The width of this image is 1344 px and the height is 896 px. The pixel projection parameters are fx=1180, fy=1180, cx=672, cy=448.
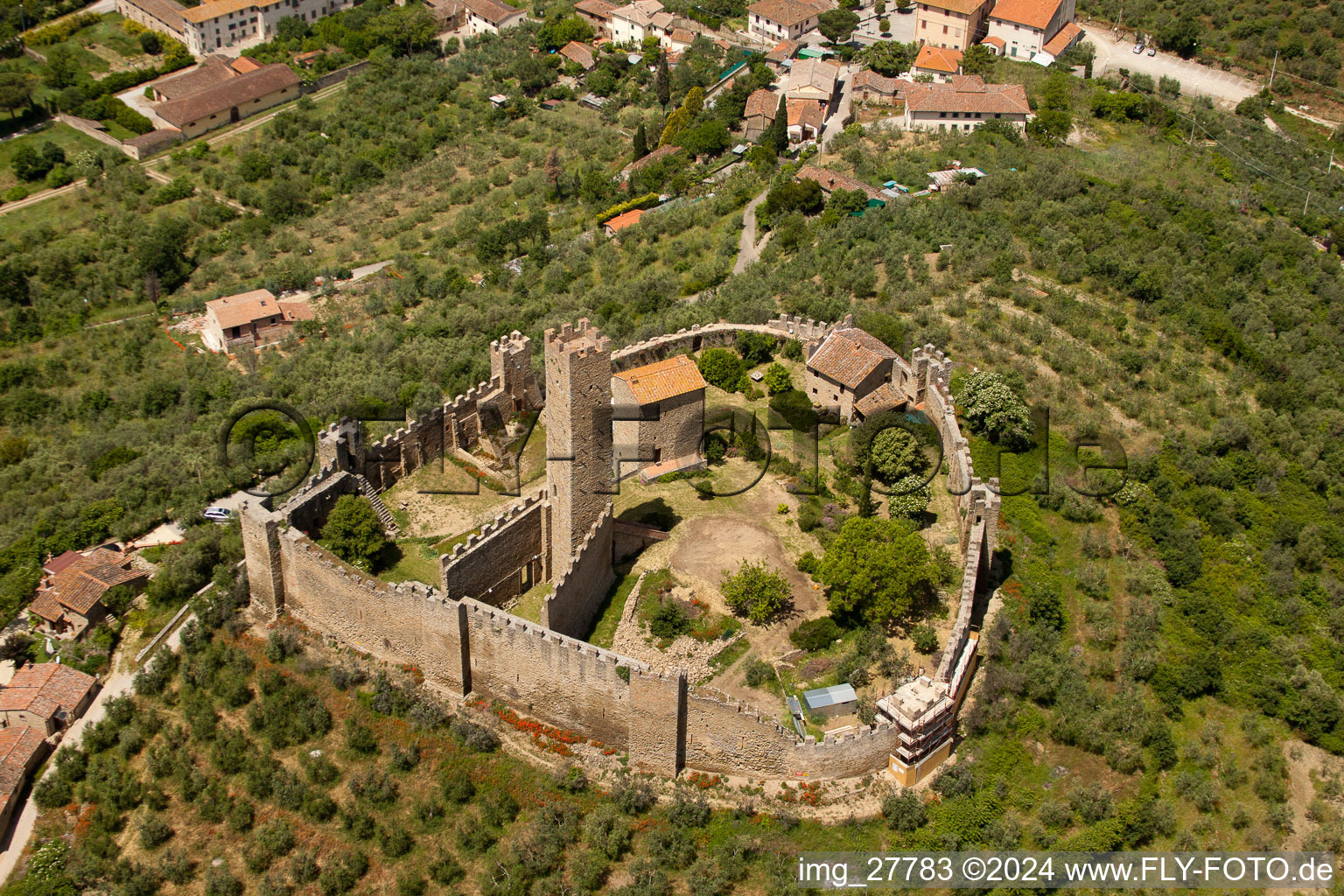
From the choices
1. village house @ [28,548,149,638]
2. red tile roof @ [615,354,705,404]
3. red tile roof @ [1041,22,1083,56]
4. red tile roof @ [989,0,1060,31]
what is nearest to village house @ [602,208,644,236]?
red tile roof @ [615,354,705,404]

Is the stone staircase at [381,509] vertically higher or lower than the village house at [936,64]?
lower

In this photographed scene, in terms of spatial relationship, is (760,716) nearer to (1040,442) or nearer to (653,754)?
(653,754)

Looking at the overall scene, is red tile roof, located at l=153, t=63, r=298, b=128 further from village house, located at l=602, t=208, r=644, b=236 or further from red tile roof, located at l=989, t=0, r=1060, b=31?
red tile roof, located at l=989, t=0, r=1060, b=31

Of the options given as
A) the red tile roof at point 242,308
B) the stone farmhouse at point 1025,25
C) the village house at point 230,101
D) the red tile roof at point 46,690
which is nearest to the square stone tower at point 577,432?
the red tile roof at point 46,690

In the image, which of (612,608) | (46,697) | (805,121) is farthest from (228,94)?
(612,608)

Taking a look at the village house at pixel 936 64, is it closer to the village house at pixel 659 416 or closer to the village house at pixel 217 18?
the village house at pixel 659 416

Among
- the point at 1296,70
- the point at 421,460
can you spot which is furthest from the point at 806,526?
the point at 1296,70
